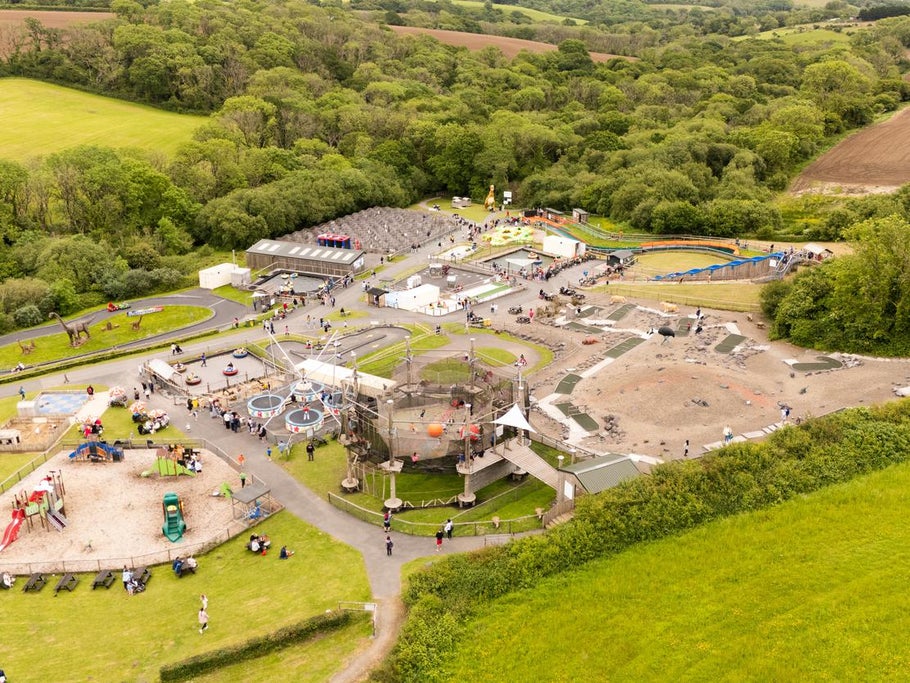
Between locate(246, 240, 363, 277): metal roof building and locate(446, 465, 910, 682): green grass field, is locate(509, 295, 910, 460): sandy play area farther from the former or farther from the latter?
locate(246, 240, 363, 277): metal roof building

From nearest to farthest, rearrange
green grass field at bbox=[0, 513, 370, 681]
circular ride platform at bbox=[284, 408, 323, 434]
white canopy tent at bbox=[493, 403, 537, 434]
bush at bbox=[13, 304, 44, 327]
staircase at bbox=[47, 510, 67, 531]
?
green grass field at bbox=[0, 513, 370, 681], staircase at bbox=[47, 510, 67, 531], white canopy tent at bbox=[493, 403, 537, 434], circular ride platform at bbox=[284, 408, 323, 434], bush at bbox=[13, 304, 44, 327]

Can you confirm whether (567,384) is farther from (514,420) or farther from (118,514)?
(118,514)

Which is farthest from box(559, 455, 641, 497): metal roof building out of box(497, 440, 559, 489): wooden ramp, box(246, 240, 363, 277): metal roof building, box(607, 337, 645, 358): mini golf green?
box(246, 240, 363, 277): metal roof building

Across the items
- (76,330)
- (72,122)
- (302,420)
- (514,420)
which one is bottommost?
(76,330)

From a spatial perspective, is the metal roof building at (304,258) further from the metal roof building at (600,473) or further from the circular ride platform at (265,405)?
the metal roof building at (600,473)

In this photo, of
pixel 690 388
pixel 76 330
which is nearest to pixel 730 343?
pixel 690 388

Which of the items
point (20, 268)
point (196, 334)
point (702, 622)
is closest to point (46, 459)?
point (196, 334)

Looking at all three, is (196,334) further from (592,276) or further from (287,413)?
(592,276)
